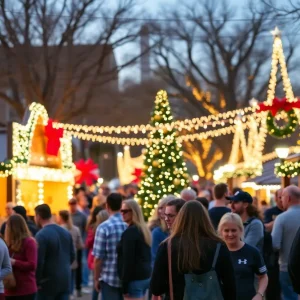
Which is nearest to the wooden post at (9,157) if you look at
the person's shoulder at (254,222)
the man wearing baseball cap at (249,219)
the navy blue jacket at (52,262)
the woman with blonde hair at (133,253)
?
the navy blue jacket at (52,262)

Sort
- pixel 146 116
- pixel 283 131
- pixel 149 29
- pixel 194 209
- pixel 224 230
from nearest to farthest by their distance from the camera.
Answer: pixel 194 209, pixel 224 230, pixel 283 131, pixel 149 29, pixel 146 116

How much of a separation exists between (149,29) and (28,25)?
28.2ft

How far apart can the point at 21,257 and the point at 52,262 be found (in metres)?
0.78

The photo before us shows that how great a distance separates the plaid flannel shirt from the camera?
35.1ft

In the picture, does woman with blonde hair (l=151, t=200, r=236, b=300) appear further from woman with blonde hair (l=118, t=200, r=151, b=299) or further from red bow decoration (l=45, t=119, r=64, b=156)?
red bow decoration (l=45, t=119, r=64, b=156)

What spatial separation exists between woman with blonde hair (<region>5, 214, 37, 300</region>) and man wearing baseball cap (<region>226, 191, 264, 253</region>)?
2.25m

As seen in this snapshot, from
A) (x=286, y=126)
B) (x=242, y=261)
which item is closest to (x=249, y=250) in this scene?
(x=242, y=261)

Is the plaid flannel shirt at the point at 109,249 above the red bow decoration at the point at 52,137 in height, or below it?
below

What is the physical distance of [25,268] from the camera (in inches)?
397

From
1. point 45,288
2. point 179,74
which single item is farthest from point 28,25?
point 45,288

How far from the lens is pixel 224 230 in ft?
26.8

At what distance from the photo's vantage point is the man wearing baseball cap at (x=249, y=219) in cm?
995

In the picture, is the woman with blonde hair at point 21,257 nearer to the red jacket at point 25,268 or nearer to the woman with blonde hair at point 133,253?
the red jacket at point 25,268

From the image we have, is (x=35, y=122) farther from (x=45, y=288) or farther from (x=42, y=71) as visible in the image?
(x=42, y=71)
